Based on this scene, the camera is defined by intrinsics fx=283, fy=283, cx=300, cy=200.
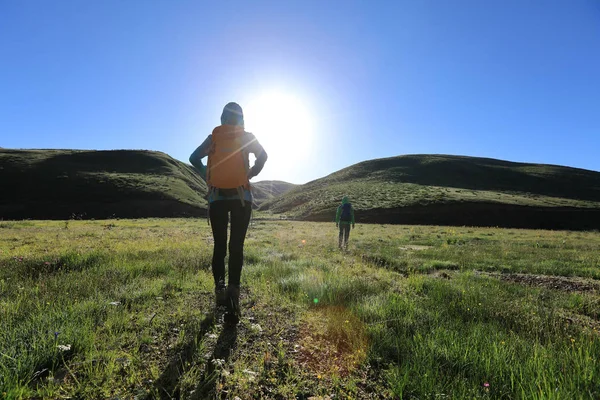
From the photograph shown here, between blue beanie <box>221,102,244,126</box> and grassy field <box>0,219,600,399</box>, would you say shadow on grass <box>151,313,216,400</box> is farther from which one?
blue beanie <box>221,102,244,126</box>

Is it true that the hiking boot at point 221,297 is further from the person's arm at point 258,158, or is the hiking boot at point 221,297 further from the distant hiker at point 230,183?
the person's arm at point 258,158

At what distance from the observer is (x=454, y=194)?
72.8 m

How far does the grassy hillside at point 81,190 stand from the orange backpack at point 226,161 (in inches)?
3290

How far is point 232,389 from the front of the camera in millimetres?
2422

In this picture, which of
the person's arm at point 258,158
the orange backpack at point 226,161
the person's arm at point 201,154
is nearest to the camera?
the orange backpack at point 226,161

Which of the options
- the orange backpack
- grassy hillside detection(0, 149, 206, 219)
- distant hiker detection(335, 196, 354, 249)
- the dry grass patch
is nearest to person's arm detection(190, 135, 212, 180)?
the orange backpack

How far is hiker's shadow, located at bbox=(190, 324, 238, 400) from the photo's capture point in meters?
2.30

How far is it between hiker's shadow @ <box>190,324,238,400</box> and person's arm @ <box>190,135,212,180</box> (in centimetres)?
235

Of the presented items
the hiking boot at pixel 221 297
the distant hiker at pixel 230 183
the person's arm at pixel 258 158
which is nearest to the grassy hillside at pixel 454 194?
the person's arm at pixel 258 158

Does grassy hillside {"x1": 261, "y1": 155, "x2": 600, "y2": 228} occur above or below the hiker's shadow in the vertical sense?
above

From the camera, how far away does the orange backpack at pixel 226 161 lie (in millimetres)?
4258

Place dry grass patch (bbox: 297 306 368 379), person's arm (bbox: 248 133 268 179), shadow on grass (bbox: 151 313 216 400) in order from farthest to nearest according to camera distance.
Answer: person's arm (bbox: 248 133 268 179), dry grass patch (bbox: 297 306 368 379), shadow on grass (bbox: 151 313 216 400)

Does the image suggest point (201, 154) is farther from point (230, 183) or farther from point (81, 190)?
point (81, 190)

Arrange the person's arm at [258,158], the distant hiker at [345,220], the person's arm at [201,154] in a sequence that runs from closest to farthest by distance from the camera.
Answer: the person's arm at [201,154], the person's arm at [258,158], the distant hiker at [345,220]
